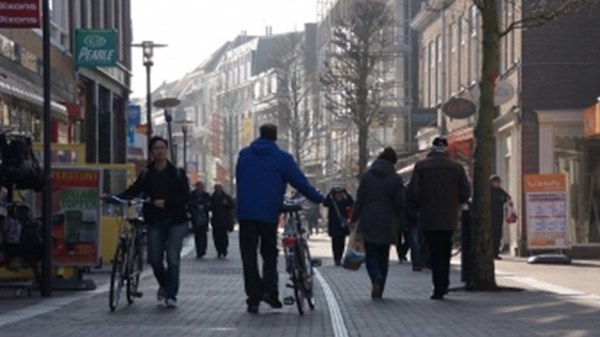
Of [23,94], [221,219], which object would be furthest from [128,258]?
[221,219]

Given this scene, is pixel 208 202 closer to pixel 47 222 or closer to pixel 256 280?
pixel 47 222

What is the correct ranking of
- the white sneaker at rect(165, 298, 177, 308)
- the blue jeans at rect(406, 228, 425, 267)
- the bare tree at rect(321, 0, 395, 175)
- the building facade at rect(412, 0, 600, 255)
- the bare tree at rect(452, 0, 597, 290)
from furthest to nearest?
the bare tree at rect(321, 0, 395, 175) < the building facade at rect(412, 0, 600, 255) < the blue jeans at rect(406, 228, 425, 267) < the bare tree at rect(452, 0, 597, 290) < the white sneaker at rect(165, 298, 177, 308)

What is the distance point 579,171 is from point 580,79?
234cm

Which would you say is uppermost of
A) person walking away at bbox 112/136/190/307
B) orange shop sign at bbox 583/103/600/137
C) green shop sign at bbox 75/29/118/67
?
green shop sign at bbox 75/29/118/67

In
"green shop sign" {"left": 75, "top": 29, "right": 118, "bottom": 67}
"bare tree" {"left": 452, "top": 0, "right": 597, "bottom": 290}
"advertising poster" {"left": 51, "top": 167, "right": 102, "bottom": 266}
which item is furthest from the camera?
"green shop sign" {"left": 75, "top": 29, "right": 118, "bottom": 67}

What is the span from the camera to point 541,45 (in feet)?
129

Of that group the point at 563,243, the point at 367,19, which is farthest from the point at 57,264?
the point at 367,19

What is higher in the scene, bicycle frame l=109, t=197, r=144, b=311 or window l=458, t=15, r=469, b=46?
window l=458, t=15, r=469, b=46

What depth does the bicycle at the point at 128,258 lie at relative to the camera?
53.0 ft

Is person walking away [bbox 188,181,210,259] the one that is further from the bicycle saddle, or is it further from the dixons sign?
the bicycle saddle

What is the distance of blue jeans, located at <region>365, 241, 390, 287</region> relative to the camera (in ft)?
59.2

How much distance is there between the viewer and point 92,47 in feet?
125

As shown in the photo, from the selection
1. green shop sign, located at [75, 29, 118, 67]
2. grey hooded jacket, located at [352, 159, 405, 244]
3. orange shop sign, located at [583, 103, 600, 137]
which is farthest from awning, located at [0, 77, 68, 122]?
orange shop sign, located at [583, 103, 600, 137]

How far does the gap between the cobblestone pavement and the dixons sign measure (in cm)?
519
